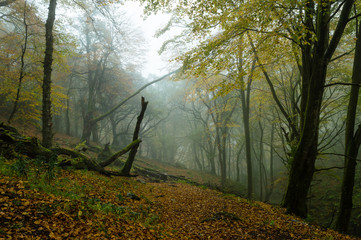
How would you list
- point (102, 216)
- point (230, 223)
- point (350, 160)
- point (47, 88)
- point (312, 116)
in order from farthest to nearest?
point (47, 88) < point (350, 160) < point (312, 116) < point (230, 223) < point (102, 216)

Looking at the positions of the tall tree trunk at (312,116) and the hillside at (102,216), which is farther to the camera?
the tall tree trunk at (312,116)

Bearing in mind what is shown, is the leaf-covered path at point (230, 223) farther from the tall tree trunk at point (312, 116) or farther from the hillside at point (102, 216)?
the tall tree trunk at point (312, 116)

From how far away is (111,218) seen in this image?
390cm

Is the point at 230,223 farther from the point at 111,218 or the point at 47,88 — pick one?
the point at 47,88

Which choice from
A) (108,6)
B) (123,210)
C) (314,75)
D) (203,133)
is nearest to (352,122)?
(314,75)

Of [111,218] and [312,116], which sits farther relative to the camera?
[312,116]

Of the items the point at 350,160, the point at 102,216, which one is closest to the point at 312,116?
the point at 350,160

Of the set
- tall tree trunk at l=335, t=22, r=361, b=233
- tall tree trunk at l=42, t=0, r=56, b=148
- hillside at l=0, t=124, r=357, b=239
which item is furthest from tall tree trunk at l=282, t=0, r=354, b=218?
tall tree trunk at l=42, t=0, r=56, b=148

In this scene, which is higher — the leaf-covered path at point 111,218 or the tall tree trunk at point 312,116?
the tall tree trunk at point 312,116

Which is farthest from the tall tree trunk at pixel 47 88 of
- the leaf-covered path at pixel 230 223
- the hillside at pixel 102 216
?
the leaf-covered path at pixel 230 223

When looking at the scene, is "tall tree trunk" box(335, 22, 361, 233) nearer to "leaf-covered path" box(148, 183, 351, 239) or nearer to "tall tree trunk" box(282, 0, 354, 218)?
"tall tree trunk" box(282, 0, 354, 218)

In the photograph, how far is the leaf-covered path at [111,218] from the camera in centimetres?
296

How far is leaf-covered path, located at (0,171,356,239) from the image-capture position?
296cm

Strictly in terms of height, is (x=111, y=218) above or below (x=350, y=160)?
below
